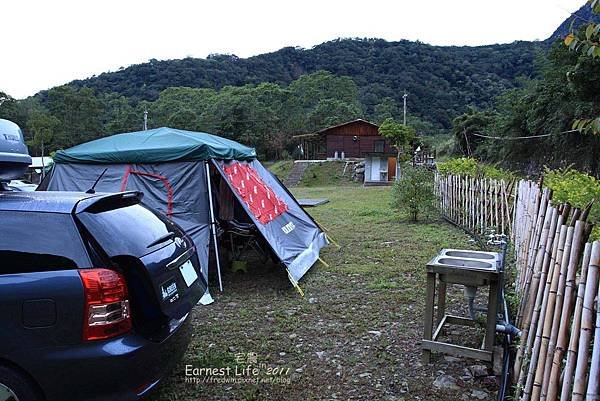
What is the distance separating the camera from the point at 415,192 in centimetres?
1025

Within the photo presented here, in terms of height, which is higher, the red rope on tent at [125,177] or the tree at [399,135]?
the tree at [399,135]

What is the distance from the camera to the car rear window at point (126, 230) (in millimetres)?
2574

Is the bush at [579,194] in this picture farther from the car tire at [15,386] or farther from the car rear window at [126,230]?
the car tire at [15,386]

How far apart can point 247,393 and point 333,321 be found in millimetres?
1484

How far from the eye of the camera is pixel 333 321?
453 centimetres

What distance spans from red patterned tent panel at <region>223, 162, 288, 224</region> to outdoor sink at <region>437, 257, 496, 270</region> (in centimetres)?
278

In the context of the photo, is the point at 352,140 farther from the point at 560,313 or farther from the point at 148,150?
the point at 560,313

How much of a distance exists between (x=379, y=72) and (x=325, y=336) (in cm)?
6525

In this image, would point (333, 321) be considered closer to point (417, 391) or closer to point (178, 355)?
point (417, 391)

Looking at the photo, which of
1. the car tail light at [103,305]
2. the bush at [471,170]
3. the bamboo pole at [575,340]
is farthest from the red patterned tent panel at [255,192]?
the bush at [471,170]

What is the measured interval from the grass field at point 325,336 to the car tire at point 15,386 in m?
0.97

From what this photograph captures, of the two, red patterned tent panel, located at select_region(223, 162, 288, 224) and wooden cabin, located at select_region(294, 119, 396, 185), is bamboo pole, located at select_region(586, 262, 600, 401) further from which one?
wooden cabin, located at select_region(294, 119, 396, 185)

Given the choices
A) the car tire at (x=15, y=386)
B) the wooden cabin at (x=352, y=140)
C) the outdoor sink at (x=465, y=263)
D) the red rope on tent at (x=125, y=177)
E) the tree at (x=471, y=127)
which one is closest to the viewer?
the car tire at (x=15, y=386)

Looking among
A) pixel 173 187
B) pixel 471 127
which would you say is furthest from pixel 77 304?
pixel 471 127
